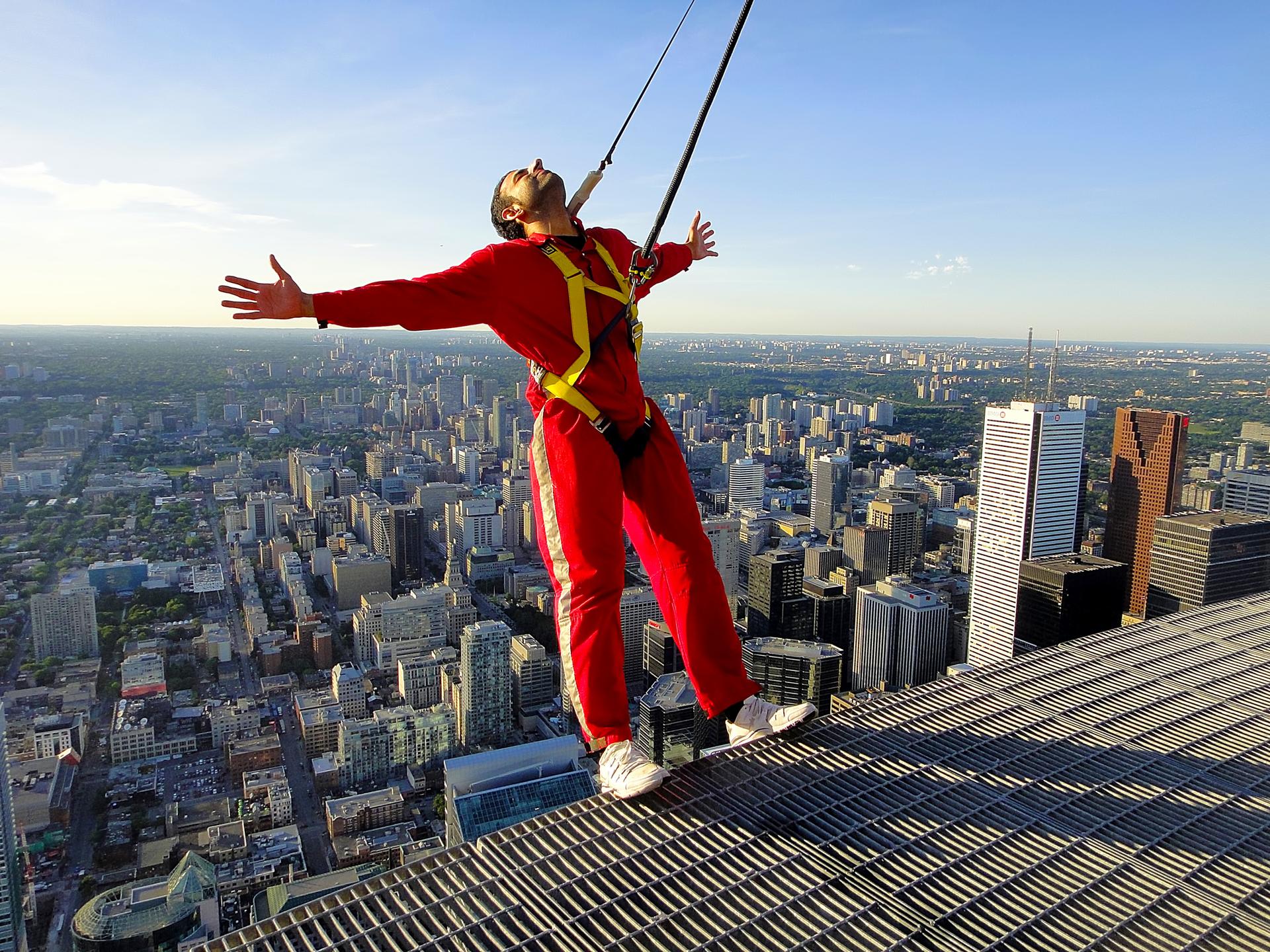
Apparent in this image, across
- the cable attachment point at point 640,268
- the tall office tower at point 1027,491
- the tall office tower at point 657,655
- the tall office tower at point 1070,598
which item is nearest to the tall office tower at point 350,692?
the tall office tower at point 657,655

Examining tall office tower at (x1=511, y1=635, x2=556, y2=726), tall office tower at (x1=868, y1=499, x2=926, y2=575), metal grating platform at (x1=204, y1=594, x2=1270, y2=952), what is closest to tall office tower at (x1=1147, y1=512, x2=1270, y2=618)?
tall office tower at (x1=868, y1=499, x2=926, y2=575)

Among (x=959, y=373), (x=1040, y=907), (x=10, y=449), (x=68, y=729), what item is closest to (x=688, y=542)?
(x=1040, y=907)

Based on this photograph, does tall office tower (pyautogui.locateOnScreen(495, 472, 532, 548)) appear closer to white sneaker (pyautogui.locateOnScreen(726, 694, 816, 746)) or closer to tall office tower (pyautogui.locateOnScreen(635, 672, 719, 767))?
tall office tower (pyautogui.locateOnScreen(635, 672, 719, 767))

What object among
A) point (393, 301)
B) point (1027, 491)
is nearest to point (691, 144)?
point (393, 301)

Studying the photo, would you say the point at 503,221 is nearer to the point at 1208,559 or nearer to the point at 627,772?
the point at 627,772

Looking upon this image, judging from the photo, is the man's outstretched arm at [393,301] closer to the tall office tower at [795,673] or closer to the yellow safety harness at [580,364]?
the yellow safety harness at [580,364]

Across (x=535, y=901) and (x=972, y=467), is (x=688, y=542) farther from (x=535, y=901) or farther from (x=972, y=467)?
(x=972, y=467)
